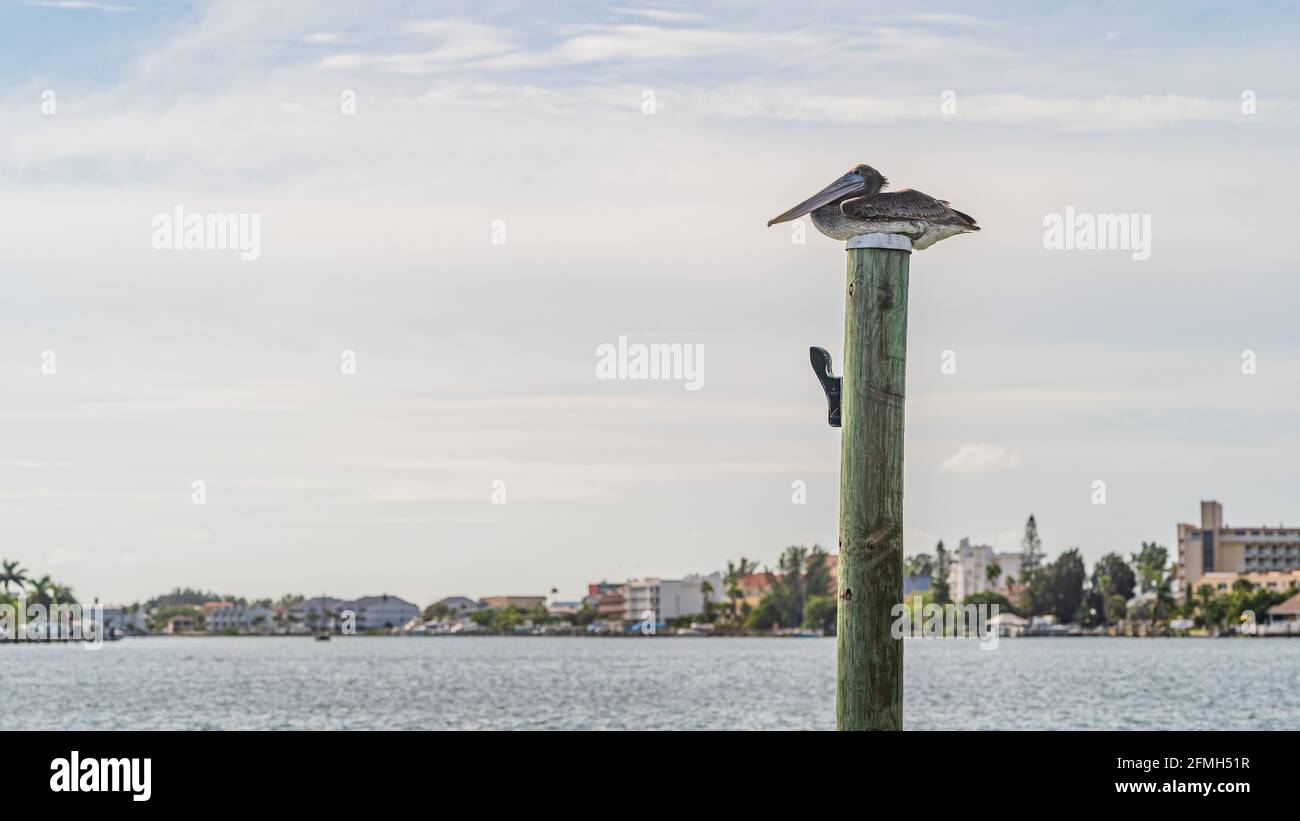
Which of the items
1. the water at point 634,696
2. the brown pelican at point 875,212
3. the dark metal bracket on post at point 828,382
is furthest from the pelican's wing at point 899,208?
the water at point 634,696

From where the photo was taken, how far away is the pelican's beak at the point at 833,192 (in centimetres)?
974

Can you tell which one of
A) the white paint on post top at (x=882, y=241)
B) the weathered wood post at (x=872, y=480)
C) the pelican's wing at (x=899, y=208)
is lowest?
the weathered wood post at (x=872, y=480)

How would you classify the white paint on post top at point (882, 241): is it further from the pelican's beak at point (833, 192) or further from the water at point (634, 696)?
the water at point (634, 696)

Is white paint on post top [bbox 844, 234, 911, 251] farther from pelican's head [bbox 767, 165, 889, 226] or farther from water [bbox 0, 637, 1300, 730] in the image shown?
water [bbox 0, 637, 1300, 730]

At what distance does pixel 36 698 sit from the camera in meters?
110

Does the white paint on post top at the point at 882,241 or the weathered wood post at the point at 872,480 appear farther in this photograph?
the white paint on post top at the point at 882,241

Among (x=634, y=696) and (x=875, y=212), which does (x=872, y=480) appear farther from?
(x=634, y=696)

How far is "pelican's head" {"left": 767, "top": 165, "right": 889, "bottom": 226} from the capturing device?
384 inches

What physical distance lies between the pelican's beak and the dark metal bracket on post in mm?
843

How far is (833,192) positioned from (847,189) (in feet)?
0.29
